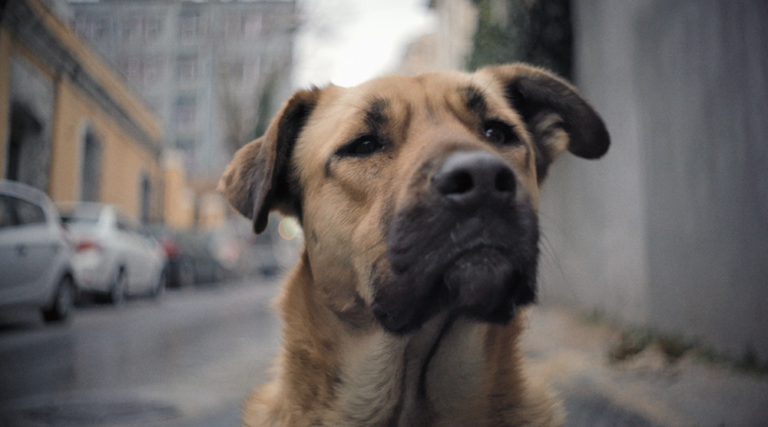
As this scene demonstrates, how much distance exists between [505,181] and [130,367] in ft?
16.3

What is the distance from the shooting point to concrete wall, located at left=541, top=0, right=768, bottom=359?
402cm

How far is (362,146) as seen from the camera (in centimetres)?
260

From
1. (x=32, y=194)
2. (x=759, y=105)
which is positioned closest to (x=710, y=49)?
(x=759, y=105)

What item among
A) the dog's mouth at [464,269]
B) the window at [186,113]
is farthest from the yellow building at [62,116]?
the window at [186,113]

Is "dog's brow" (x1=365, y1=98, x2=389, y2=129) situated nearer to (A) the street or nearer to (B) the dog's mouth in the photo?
(B) the dog's mouth

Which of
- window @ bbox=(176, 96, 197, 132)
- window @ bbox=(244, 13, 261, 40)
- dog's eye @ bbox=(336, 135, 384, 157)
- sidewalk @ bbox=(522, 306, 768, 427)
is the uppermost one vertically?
window @ bbox=(244, 13, 261, 40)

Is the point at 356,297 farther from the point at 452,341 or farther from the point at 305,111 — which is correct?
the point at 305,111

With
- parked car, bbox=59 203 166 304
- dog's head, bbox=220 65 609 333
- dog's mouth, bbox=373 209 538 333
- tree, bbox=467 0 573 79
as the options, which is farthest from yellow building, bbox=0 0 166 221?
dog's mouth, bbox=373 209 538 333

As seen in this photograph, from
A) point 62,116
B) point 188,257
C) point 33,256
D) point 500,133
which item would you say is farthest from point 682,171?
point 62,116

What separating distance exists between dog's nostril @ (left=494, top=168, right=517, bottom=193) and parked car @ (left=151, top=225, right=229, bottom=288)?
14557 millimetres

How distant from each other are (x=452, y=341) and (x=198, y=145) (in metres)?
46.8

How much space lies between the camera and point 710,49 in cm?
448

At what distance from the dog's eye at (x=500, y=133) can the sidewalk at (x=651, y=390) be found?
2.63 feet

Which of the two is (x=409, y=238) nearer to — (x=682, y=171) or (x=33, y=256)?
(x=682, y=171)
